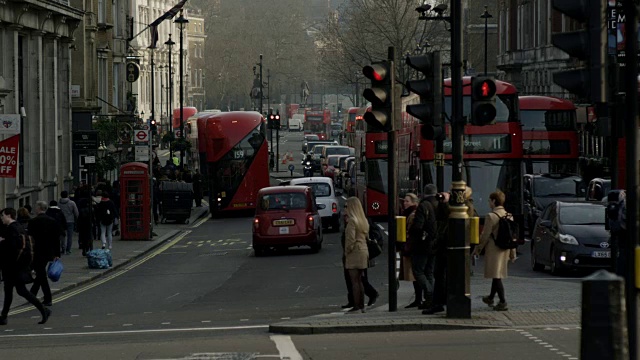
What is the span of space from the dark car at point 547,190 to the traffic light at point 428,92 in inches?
944

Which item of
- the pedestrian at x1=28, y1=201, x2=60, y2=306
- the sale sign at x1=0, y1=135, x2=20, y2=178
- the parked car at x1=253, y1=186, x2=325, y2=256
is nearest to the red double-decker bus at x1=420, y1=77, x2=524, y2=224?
the parked car at x1=253, y1=186, x2=325, y2=256

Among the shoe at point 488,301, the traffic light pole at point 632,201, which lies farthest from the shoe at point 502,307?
the traffic light pole at point 632,201

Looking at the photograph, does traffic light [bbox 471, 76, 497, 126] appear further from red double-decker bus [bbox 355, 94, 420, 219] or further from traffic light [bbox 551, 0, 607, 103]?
red double-decker bus [bbox 355, 94, 420, 219]

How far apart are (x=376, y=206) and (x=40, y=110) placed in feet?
36.8

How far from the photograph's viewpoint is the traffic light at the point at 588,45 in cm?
1138

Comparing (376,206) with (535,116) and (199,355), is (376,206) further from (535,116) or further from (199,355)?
(199,355)

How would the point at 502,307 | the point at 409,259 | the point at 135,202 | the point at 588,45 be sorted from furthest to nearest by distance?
the point at 135,202 → the point at 409,259 → the point at 502,307 → the point at 588,45

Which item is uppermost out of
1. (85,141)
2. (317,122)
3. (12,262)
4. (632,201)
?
(317,122)

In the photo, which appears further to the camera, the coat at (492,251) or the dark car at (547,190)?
the dark car at (547,190)

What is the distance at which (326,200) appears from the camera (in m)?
44.7

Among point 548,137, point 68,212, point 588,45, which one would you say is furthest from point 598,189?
point 588,45

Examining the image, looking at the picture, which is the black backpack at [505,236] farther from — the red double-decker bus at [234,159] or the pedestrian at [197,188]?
the pedestrian at [197,188]

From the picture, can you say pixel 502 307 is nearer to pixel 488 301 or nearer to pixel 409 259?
pixel 488 301

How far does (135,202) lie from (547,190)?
40.0 ft
